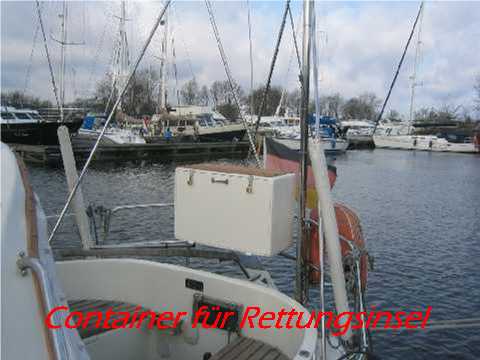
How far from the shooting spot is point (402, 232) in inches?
541

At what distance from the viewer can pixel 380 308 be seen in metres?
8.27

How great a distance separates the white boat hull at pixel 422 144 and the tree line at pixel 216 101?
759cm

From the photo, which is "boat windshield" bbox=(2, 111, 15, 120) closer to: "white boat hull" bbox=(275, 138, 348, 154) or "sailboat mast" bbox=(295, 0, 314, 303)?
"white boat hull" bbox=(275, 138, 348, 154)

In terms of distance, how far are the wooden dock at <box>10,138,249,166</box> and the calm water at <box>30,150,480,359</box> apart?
1716 millimetres

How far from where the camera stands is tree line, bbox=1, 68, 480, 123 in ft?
182

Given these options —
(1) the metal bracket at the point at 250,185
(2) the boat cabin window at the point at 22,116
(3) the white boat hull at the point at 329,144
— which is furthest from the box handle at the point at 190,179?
(2) the boat cabin window at the point at 22,116

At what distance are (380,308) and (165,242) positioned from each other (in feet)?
15.8

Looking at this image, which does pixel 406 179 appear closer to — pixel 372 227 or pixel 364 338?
pixel 372 227

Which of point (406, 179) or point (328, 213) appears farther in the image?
point (406, 179)

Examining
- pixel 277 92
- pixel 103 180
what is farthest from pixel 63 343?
pixel 277 92

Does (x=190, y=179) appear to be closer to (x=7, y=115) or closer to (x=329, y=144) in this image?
(x=7, y=115)

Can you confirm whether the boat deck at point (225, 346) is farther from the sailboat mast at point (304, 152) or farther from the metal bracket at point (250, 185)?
the metal bracket at point (250, 185)

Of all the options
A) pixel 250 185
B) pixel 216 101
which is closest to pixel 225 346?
pixel 250 185

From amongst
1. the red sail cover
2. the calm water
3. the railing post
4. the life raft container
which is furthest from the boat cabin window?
the life raft container
